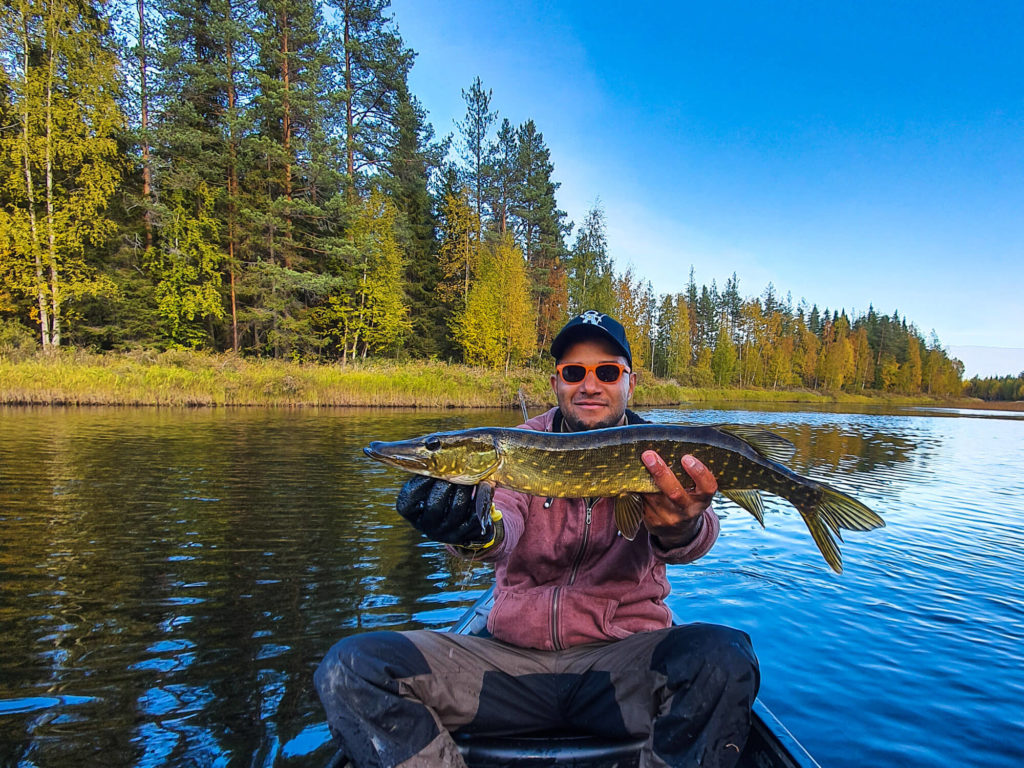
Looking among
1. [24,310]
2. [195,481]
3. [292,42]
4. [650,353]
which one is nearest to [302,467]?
[195,481]

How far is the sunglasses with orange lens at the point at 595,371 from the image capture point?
2.76 m

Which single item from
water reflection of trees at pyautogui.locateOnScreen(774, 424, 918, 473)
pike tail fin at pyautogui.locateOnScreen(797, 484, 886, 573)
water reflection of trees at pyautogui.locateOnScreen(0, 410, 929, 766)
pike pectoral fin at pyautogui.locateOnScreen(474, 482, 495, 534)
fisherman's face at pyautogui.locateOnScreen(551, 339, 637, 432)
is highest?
fisherman's face at pyautogui.locateOnScreen(551, 339, 637, 432)

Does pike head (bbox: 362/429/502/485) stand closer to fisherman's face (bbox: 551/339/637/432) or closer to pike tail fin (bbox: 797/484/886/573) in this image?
fisherman's face (bbox: 551/339/637/432)

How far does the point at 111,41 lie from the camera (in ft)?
74.8

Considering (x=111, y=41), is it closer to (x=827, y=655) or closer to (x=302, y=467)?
(x=302, y=467)

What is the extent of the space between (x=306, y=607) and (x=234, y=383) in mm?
18202

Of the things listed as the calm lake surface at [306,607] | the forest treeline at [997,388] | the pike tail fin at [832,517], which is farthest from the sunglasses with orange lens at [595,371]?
the forest treeline at [997,388]

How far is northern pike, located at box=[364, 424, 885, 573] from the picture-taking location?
2270 millimetres

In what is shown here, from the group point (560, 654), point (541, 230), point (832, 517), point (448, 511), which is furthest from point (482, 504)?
point (541, 230)

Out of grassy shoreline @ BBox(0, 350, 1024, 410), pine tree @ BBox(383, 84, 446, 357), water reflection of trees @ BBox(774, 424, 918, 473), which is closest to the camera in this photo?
water reflection of trees @ BBox(774, 424, 918, 473)

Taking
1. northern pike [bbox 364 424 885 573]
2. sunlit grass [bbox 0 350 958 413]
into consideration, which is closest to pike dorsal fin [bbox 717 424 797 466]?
northern pike [bbox 364 424 885 573]

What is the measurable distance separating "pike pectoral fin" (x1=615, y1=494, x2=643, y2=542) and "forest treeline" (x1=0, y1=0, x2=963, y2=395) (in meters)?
24.1

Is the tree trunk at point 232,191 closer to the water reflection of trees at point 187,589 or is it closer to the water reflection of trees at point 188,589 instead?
the water reflection of trees at point 188,589

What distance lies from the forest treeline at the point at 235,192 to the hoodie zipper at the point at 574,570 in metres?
23.9
